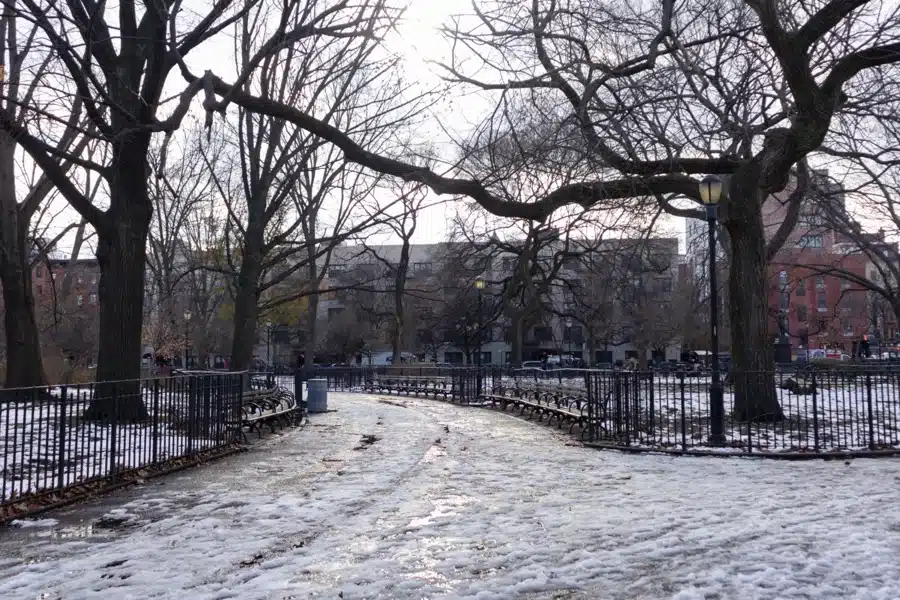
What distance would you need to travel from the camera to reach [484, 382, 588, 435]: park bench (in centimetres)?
1758

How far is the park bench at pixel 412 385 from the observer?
3323cm

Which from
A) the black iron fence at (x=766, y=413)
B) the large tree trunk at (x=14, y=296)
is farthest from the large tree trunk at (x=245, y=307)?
the black iron fence at (x=766, y=413)

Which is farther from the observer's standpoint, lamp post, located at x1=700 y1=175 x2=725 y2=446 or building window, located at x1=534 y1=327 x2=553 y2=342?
building window, located at x1=534 y1=327 x2=553 y2=342

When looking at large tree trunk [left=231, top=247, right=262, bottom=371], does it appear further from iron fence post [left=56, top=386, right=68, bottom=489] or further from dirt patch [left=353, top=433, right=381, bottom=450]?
iron fence post [left=56, top=386, right=68, bottom=489]

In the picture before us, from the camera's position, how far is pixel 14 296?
21359mm

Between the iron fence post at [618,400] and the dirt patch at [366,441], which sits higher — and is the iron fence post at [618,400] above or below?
above

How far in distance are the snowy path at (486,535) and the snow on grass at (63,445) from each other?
0.56 meters

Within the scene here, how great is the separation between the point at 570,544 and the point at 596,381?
30.3 feet

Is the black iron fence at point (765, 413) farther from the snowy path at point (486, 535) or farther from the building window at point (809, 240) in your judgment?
the building window at point (809, 240)

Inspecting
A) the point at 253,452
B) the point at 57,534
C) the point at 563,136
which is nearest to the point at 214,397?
the point at 253,452

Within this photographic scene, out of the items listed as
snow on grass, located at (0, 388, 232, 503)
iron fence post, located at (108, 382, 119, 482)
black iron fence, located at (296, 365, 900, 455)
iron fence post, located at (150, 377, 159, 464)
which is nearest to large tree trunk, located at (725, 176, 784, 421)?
black iron fence, located at (296, 365, 900, 455)

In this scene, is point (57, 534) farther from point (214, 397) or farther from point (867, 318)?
point (867, 318)

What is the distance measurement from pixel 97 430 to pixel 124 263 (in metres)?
6.66

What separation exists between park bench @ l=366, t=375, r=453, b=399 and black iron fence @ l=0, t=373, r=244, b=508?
770 inches
